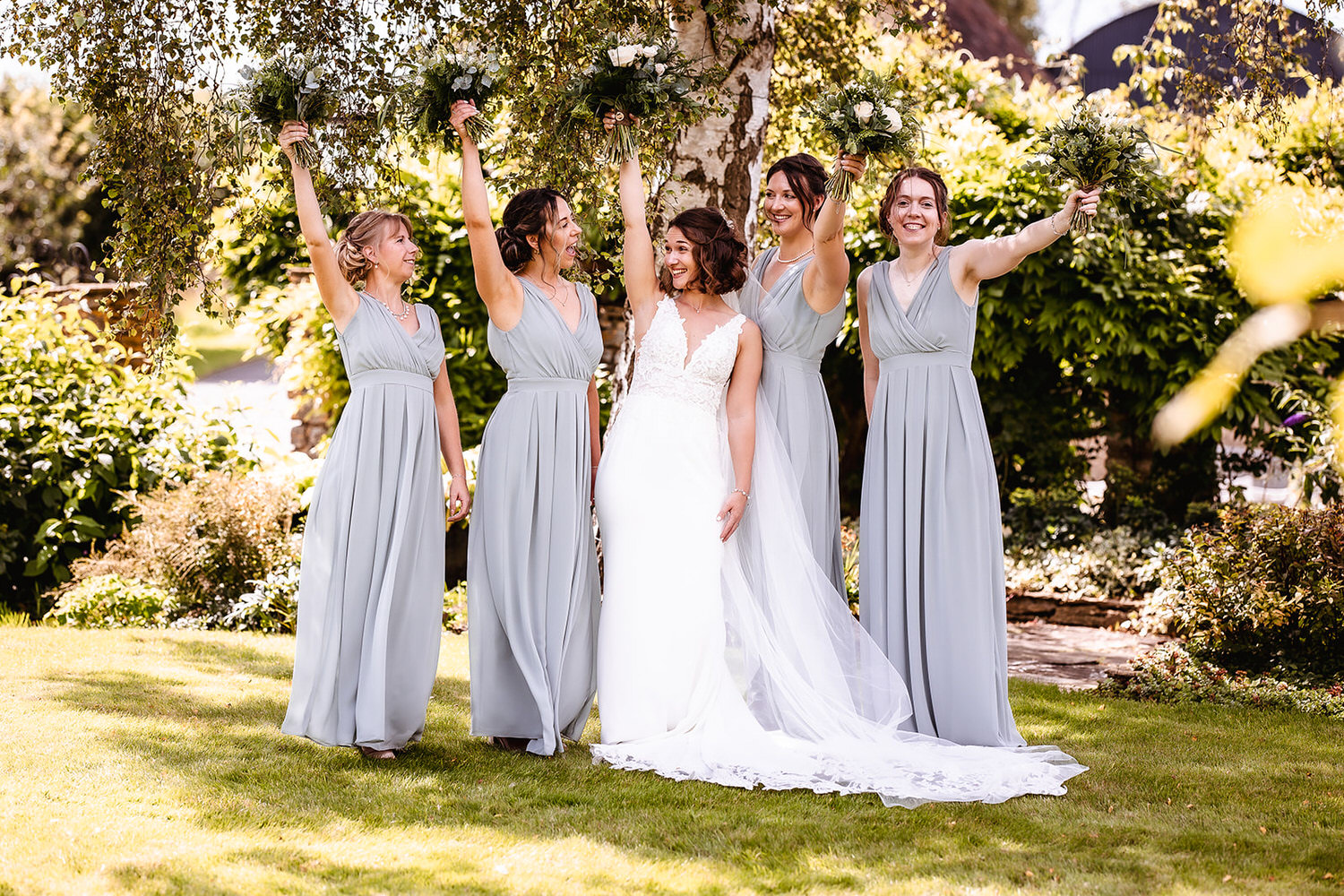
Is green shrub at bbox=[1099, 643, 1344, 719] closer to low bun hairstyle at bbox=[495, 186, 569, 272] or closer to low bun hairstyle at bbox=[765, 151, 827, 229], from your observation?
low bun hairstyle at bbox=[765, 151, 827, 229]

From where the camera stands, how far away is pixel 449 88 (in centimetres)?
453

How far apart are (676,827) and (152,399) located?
6.73m

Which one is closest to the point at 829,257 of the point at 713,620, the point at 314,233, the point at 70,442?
the point at 713,620

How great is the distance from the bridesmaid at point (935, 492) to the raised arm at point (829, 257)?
0.72 ft

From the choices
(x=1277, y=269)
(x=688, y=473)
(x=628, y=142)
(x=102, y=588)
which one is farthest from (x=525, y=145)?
(x=1277, y=269)

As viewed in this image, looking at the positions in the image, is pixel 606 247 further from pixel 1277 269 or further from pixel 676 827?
pixel 676 827

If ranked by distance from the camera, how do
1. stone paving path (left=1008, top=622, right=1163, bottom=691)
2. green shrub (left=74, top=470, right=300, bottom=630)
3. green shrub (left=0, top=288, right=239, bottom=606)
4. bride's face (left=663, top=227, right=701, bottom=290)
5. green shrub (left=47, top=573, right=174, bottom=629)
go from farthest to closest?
green shrub (left=0, top=288, right=239, bottom=606) → green shrub (left=74, top=470, right=300, bottom=630) → green shrub (left=47, top=573, right=174, bottom=629) → stone paving path (left=1008, top=622, right=1163, bottom=691) → bride's face (left=663, top=227, right=701, bottom=290)

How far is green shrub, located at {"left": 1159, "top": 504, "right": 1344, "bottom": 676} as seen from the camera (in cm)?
639

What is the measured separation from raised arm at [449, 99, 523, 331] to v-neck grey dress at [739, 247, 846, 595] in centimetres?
101

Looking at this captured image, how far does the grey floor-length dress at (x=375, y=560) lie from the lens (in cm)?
440

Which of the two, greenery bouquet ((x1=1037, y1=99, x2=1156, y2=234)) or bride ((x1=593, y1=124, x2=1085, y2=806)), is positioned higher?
greenery bouquet ((x1=1037, y1=99, x2=1156, y2=234))

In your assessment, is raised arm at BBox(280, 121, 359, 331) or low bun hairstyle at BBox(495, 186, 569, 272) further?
low bun hairstyle at BBox(495, 186, 569, 272)

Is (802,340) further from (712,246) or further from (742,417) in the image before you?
(712,246)

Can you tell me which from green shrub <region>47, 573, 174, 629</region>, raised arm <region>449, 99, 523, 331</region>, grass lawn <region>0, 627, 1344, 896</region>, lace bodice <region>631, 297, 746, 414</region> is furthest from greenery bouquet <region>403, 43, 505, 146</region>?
green shrub <region>47, 573, 174, 629</region>
